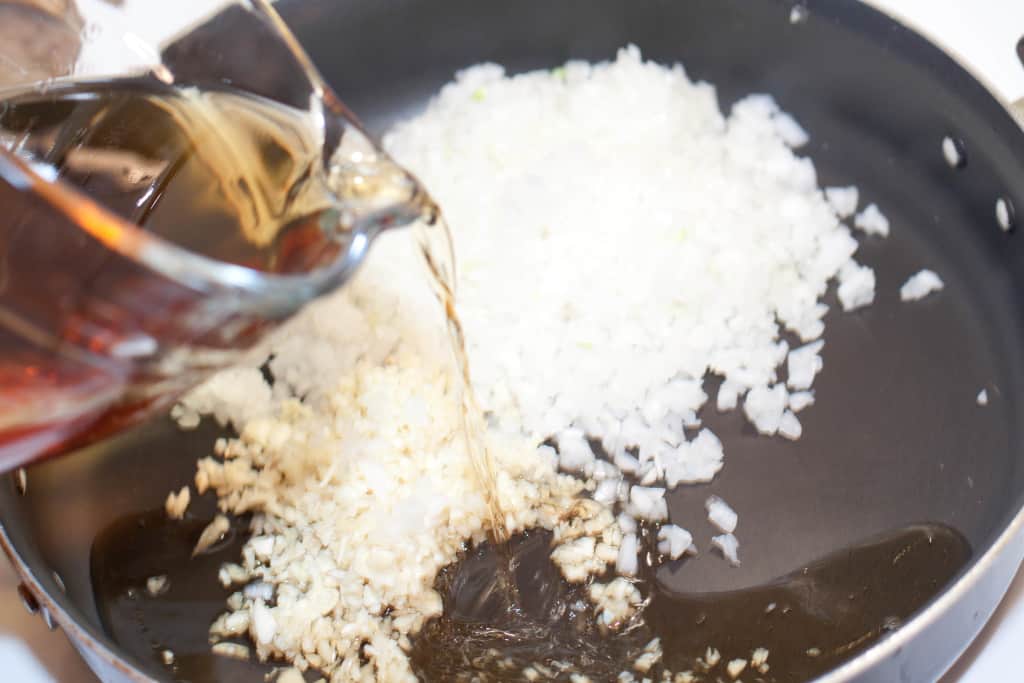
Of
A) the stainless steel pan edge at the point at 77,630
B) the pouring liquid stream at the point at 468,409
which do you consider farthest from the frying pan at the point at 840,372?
the pouring liquid stream at the point at 468,409

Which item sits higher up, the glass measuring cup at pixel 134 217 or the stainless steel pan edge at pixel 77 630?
the glass measuring cup at pixel 134 217

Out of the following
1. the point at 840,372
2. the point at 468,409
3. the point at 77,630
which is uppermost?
the point at 840,372

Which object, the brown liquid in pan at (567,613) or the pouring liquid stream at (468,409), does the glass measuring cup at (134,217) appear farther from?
the brown liquid in pan at (567,613)

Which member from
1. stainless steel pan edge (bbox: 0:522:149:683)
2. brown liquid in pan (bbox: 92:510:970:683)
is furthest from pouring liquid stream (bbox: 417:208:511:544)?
stainless steel pan edge (bbox: 0:522:149:683)

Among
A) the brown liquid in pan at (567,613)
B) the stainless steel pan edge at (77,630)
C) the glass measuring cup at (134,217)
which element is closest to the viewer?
the glass measuring cup at (134,217)

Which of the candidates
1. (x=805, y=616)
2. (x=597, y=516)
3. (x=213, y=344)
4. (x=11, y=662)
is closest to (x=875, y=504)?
(x=805, y=616)

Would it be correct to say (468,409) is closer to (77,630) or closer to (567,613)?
(567,613)

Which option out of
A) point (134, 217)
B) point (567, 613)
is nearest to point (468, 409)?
point (567, 613)
